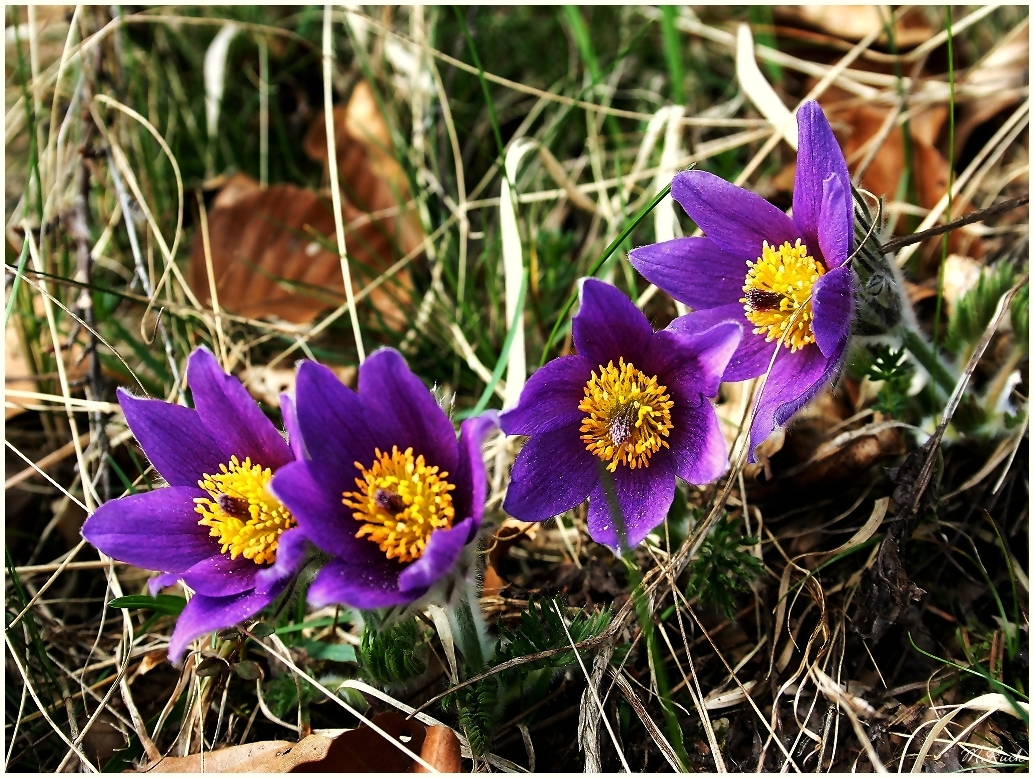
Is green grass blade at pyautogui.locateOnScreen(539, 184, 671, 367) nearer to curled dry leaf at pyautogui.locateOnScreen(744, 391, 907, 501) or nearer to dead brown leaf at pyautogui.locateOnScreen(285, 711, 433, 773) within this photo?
curled dry leaf at pyautogui.locateOnScreen(744, 391, 907, 501)

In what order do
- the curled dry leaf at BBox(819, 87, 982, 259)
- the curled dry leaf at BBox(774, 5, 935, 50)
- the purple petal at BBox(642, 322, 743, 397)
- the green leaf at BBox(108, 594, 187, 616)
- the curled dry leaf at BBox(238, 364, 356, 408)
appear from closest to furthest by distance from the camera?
the purple petal at BBox(642, 322, 743, 397)
the green leaf at BBox(108, 594, 187, 616)
the curled dry leaf at BBox(238, 364, 356, 408)
the curled dry leaf at BBox(819, 87, 982, 259)
the curled dry leaf at BBox(774, 5, 935, 50)

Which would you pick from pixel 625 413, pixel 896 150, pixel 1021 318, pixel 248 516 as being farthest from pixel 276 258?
pixel 1021 318

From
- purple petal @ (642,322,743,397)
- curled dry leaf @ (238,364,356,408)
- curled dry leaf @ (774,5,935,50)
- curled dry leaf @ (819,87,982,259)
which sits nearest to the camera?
purple petal @ (642,322,743,397)

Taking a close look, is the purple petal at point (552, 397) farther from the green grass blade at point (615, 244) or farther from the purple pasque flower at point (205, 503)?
the purple pasque flower at point (205, 503)

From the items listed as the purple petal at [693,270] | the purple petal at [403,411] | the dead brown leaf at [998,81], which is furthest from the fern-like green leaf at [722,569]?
the dead brown leaf at [998,81]

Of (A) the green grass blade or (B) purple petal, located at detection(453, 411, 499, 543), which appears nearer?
(B) purple petal, located at detection(453, 411, 499, 543)

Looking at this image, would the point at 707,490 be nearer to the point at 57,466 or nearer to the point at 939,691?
the point at 939,691

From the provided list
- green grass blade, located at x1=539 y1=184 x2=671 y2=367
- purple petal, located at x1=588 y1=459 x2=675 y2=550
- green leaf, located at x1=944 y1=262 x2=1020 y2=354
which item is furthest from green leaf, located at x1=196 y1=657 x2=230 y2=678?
green leaf, located at x1=944 y1=262 x2=1020 y2=354
